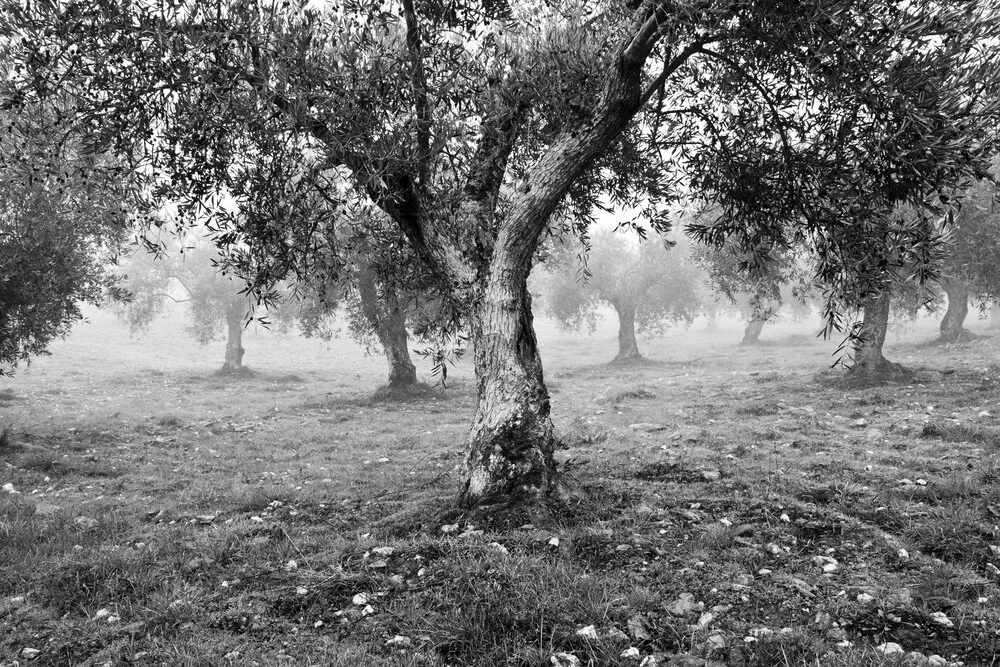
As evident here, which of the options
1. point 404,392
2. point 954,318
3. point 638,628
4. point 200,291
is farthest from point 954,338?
point 200,291

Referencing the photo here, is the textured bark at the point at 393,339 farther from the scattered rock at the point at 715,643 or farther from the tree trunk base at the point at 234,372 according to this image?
the scattered rock at the point at 715,643

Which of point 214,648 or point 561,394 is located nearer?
point 214,648

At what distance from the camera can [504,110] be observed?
1018 centimetres

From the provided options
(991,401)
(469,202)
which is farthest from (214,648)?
(991,401)

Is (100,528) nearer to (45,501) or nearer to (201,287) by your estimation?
(45,501)

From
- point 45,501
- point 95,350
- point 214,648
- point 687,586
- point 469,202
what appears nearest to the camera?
point 214,648

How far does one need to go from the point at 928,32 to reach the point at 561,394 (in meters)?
24.3

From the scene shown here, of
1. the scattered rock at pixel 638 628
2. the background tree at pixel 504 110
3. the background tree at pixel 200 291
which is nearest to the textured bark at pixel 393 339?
the background tree at pixel 200 291

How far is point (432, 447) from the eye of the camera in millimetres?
16891

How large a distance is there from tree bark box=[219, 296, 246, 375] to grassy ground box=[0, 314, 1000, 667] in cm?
2844

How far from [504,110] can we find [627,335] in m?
43.1

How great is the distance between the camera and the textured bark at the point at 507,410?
8.64m

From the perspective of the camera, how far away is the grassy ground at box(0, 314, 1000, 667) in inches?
200

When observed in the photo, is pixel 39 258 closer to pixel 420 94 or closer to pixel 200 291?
pixel 420 94
